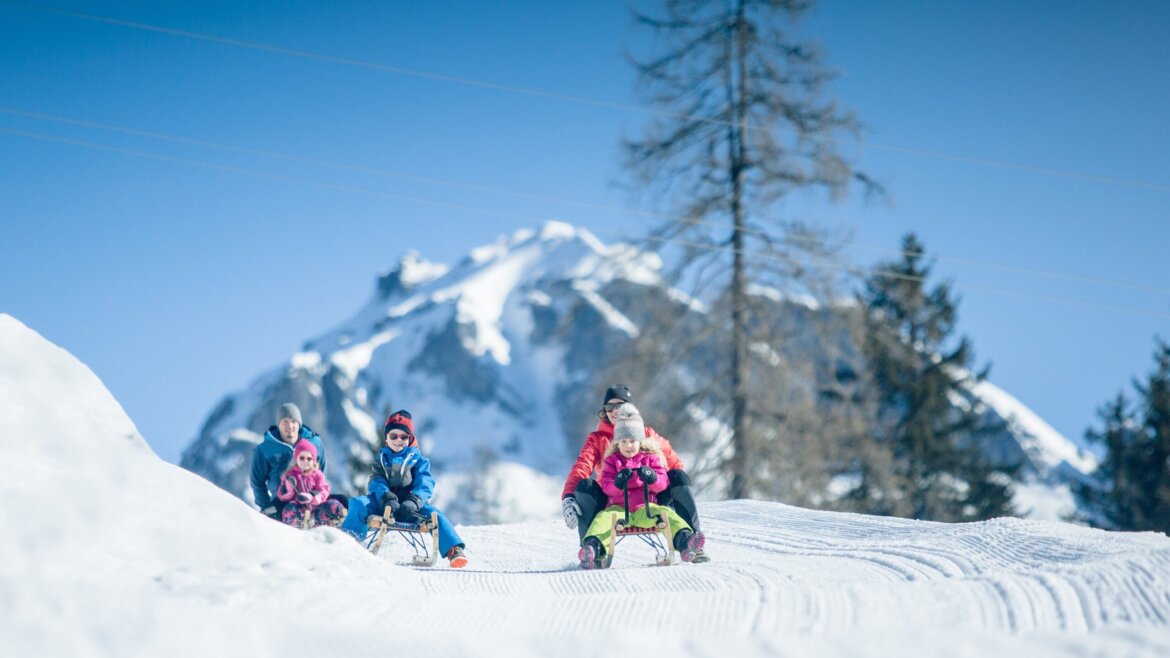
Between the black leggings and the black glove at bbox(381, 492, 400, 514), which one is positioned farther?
the black glove at bbox(381, 492, 400, 514)

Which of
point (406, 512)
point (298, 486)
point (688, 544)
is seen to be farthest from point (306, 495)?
point (688, 544)

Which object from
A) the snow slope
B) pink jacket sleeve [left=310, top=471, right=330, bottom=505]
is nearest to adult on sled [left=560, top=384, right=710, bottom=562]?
the snow slope

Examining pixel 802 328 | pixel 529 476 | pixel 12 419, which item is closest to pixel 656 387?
pixel 802 328

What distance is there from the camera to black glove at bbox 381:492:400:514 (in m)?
6.66

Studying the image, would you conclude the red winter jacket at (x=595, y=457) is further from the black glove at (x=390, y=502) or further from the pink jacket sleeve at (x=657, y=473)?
the black glove at (x=390, y=502)

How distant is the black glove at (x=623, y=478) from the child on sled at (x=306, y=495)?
244 centimetres

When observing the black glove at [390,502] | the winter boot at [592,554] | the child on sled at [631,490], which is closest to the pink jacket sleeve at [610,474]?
the child on sled at [631,490]

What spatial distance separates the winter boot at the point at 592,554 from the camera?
6.08m

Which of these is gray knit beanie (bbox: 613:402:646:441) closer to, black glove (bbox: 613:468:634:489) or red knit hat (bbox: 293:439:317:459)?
black glove (bbox: 613:468:634:489)

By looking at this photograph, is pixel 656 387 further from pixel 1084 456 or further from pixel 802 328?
pixel 1084 456

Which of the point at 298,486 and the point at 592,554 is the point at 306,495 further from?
the point at 592,554

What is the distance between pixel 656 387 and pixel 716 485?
182 cm

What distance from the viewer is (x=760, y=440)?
1474 cm

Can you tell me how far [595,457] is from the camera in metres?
6.94
